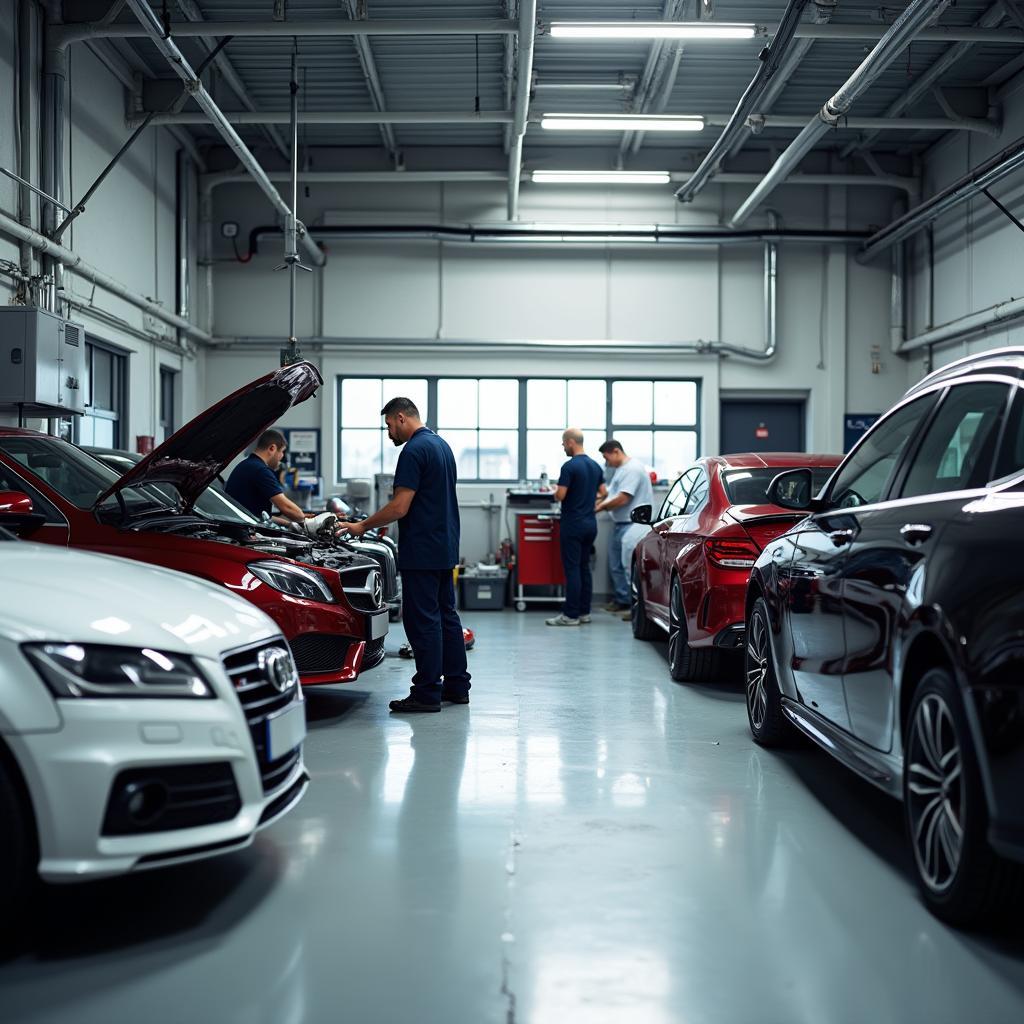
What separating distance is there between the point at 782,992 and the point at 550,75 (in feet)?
31.9

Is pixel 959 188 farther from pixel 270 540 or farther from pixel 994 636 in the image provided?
pixel 994 636

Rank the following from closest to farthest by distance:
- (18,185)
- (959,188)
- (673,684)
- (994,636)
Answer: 1. (994,636)
2. (673,684)
3. (18,185)
4. (959,188)

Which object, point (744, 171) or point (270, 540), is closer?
point (270, 540)

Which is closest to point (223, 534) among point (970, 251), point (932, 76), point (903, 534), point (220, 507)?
point (220, 507)

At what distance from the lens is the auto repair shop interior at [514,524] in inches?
94.3

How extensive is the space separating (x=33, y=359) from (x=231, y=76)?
439 cm

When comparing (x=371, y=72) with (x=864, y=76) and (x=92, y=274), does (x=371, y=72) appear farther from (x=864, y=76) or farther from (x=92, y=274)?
(x=864, y=76)

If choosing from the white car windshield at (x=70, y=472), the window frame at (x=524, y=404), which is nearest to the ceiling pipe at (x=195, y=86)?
the window frame at (x=524, y=404)

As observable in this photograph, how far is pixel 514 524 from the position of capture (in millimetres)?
12953

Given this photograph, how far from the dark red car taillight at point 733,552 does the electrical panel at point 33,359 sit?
4695mm

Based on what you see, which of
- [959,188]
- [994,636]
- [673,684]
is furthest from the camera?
[959,188]

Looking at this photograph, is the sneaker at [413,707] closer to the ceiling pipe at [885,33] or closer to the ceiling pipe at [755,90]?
the ceiling pipe at [755,90]

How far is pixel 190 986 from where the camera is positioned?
7.57ft

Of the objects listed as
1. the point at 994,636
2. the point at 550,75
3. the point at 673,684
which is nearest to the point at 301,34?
the point at 550,75
